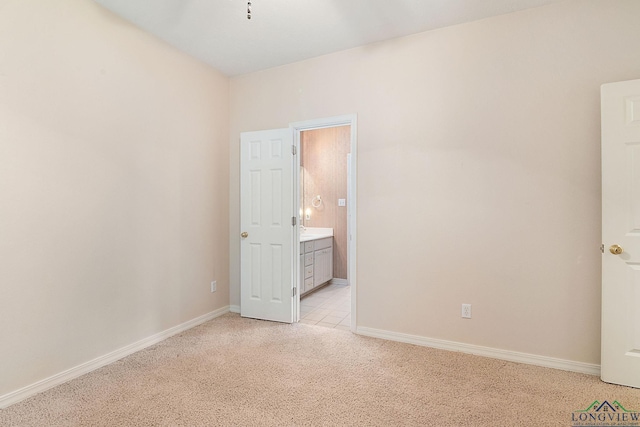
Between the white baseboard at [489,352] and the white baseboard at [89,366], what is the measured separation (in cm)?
178

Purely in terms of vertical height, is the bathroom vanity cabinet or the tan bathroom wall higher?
the tan bathroom wall

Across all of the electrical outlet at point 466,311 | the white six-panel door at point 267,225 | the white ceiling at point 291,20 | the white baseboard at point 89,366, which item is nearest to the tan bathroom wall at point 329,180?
the white six-panel door at point 267,225

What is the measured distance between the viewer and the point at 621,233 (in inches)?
83.7

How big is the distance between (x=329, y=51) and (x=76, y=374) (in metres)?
3.46

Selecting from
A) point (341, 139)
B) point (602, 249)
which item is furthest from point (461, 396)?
point (341, 139)

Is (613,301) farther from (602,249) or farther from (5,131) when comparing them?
(5,131)

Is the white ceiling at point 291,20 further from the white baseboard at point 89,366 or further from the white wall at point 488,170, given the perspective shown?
the white baseboard at point 89,366

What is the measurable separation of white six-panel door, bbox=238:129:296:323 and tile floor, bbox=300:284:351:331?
1.19ft

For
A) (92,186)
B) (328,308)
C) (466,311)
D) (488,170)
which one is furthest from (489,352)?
(92,186)

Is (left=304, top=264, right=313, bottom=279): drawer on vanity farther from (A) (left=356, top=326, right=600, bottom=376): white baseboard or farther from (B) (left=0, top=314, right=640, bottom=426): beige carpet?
(B) (left=0, top=314, right=640, bottom=426): beige carpet

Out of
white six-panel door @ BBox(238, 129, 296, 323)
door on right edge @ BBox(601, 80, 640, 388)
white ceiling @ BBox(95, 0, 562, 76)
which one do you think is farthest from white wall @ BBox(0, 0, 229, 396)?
door on right edge @ BBox(601, 80, 640, 388)

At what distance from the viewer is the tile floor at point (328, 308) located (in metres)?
3.43

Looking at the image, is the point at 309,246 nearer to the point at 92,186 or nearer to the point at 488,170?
the point at 488,170

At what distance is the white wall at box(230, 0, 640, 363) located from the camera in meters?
2.32
